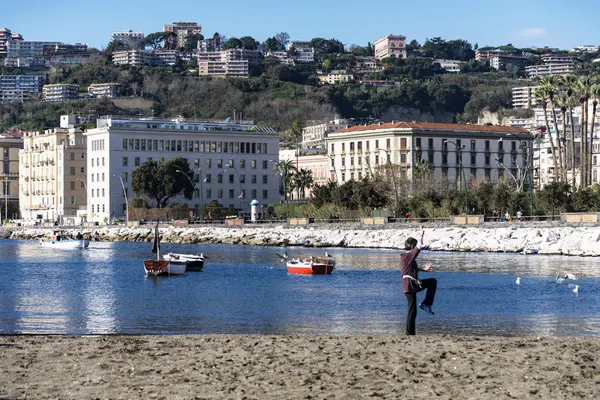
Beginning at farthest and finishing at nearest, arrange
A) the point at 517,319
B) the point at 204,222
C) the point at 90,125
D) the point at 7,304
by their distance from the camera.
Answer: the point at 90,125 → the point at 204,222 → the point at 7,304 → the point at 517,319

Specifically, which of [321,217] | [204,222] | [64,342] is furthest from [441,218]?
[64,342]

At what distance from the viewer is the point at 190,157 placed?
509 ft

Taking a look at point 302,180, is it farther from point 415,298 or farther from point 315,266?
point 415,298

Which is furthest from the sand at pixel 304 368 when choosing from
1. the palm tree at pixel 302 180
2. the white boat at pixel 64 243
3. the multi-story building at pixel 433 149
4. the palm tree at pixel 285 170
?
the palm tree at pixel 302 180

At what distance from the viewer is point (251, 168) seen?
517 ft

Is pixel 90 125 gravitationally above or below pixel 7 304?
above

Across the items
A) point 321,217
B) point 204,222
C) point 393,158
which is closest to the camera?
point 321,217

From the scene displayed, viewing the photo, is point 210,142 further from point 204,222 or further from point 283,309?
point 283,309

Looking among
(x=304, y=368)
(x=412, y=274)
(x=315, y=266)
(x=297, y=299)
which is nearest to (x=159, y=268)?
(x=315, y=266)

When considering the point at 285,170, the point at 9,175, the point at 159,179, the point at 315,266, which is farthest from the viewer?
the point at 9,175

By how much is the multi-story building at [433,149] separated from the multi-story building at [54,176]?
34858 mm

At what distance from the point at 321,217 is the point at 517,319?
262 feet

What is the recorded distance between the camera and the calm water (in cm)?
3100

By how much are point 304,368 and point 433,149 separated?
5340 inches
